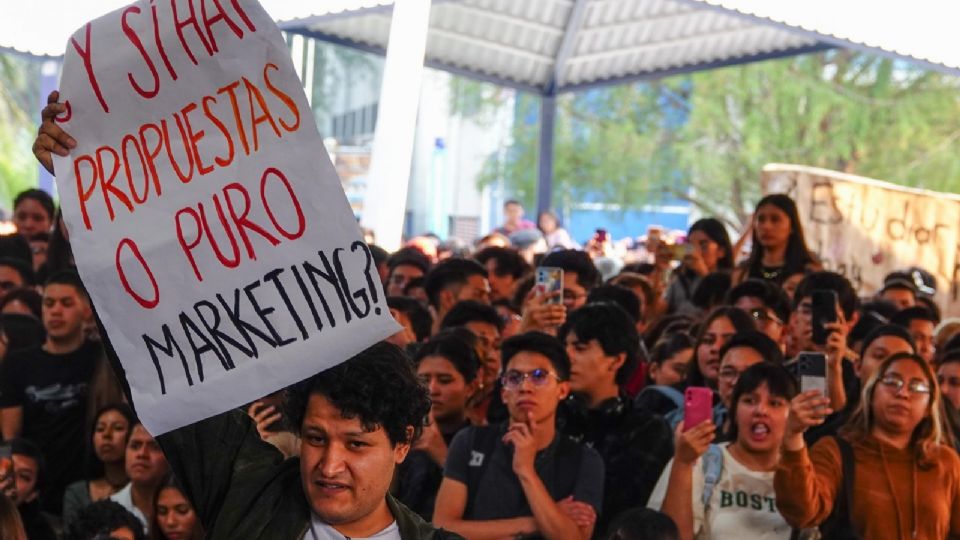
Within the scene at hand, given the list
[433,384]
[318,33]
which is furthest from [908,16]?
[433,384]

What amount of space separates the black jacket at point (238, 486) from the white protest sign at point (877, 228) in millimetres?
12004

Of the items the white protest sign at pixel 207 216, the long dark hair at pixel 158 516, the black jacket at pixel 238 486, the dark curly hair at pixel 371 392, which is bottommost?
the long dark hair at pixel 158 516

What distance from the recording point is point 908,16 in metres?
16.4

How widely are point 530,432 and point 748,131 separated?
26543mm

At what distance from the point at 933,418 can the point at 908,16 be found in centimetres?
975

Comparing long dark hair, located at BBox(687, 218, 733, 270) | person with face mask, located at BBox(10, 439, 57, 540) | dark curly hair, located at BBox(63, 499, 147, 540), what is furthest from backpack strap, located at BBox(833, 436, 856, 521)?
long dark hair, located at BBox(687, 218, 733, 270)

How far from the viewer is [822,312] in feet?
27.7

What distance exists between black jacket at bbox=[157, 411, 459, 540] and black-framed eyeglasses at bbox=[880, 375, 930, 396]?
3574mm

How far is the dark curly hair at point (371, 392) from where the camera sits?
402 cm

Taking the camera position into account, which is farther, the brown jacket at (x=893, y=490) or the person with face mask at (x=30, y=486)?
the person with face mask at (x=30, y=486)

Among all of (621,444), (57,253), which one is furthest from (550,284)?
(57,253)

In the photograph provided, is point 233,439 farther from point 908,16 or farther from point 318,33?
point 318,33

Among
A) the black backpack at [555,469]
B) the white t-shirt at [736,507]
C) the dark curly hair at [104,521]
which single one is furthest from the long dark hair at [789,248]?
the dark curly hair at [104,521]

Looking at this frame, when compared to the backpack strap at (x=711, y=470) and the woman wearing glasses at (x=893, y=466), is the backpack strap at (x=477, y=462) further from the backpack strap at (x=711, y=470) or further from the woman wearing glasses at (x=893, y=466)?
the woman wearing glasses at (x=893, y=466)
